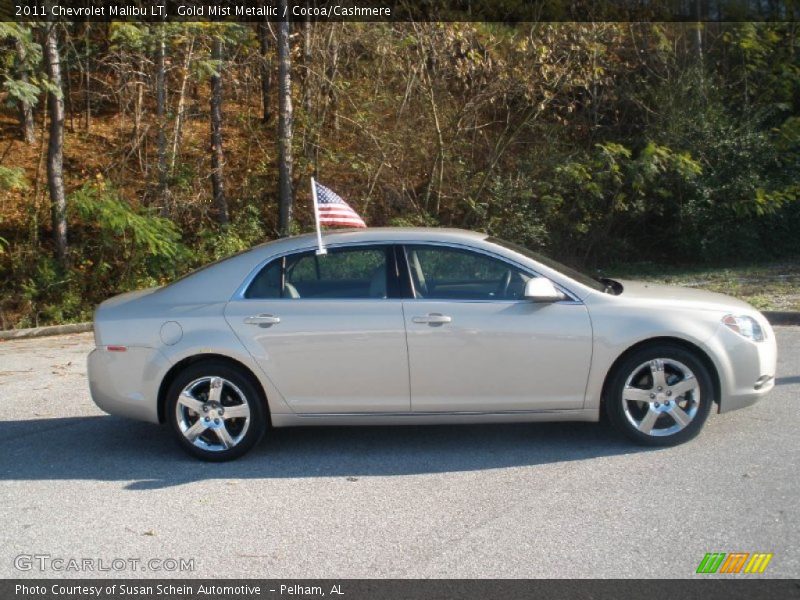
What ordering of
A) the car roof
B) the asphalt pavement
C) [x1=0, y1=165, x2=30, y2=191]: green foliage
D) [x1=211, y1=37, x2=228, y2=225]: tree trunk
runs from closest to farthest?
the asphalt pavement
the car roof
[x1=0, y1=165, x2=30, y2=191]: green foliage
[x1=211, y1=37, x2=228, y2=225]: tree trunk

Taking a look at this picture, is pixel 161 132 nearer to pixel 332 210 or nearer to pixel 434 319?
pixel 332 210

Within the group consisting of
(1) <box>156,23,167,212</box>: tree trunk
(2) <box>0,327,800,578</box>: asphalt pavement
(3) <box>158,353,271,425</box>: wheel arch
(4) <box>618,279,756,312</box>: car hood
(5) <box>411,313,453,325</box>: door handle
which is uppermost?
(1) <box>156,23,167,212</box>: tree trunk

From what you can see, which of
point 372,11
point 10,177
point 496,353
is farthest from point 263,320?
point 372,11

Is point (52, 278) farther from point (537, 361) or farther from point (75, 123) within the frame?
point (537, 361)

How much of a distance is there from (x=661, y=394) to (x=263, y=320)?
9.10ft

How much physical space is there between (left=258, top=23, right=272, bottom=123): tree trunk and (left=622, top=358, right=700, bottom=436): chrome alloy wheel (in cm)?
1274

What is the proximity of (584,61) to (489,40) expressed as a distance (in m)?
2.00

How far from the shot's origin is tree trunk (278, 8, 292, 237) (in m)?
15.6

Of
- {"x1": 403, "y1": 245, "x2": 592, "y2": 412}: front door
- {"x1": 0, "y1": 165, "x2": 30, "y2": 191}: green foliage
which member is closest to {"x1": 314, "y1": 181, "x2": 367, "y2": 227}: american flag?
{"x1": 403, "y1": 245, "x2": 592, "y2": 412}: front door

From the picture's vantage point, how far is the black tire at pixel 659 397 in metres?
6.14

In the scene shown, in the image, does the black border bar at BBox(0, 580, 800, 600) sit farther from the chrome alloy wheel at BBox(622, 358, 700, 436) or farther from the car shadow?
the chrome alloy wheel at BBox(622, 358, 700, 436)

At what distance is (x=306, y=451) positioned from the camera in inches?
257

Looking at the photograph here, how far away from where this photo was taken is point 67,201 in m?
14.9

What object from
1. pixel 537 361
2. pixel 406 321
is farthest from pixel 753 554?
pixel 406 321
